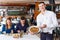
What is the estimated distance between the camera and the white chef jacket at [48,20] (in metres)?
1.70

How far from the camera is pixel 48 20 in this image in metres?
1.71

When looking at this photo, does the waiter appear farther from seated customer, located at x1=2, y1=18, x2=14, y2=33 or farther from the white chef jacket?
seated customer, located at x1=2, y1=18, x2=14, y2=33

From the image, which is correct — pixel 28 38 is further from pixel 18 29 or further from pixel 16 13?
pixel 16 13

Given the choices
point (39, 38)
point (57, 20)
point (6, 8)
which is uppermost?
point (6, 8)

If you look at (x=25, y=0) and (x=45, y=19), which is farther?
(x=25, y=0)

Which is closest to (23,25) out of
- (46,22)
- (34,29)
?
(34,29)

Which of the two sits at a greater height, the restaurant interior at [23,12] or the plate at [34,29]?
the restaurant interior at [23,12]

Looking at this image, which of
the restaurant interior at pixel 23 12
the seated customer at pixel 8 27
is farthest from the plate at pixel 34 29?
the seated customer at pixel 8 27

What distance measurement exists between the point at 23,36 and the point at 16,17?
0.20 m

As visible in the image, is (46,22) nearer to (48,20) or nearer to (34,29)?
(48,20)

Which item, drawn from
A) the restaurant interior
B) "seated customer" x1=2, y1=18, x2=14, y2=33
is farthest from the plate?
"seated customer" x1=2, y1=18, x2=14, y2=33

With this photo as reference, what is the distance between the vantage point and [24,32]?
5.97 feet

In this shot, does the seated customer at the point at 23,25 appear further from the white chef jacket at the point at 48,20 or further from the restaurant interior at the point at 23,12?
the white chef jacket at the point at 48,20

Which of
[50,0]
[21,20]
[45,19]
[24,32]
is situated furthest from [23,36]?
[50,0]
